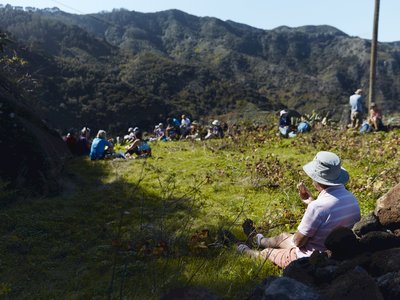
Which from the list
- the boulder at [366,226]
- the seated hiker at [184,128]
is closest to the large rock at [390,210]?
the boulder at [366,226]

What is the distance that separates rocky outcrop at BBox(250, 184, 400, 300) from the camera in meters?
2.67

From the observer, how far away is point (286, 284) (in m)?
2.61

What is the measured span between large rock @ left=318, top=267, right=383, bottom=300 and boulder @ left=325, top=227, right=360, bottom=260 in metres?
0.89

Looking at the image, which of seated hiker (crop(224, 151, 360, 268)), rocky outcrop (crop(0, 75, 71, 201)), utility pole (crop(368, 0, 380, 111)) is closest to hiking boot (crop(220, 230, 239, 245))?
seated hiker (crop(224, 151, 360, 268))

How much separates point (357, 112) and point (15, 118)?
1234 cm

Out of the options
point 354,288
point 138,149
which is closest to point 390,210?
point 354,288

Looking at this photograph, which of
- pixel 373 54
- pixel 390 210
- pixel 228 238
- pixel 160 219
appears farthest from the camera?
pixel 373 54

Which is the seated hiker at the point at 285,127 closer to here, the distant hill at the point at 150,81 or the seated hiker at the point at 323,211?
the distant hill at the point at 150,81

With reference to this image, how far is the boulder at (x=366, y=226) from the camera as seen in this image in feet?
13.9

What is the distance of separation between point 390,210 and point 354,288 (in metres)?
2.01

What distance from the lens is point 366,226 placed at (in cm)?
425

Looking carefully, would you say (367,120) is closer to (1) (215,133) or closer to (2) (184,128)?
(1) (215,133)

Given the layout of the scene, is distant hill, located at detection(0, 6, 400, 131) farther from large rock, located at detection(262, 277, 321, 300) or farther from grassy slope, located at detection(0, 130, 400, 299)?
large rock, located at detection(262, 277, 321, 300)

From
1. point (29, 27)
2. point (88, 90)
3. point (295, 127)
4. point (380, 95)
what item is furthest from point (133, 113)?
point (380, 95)
